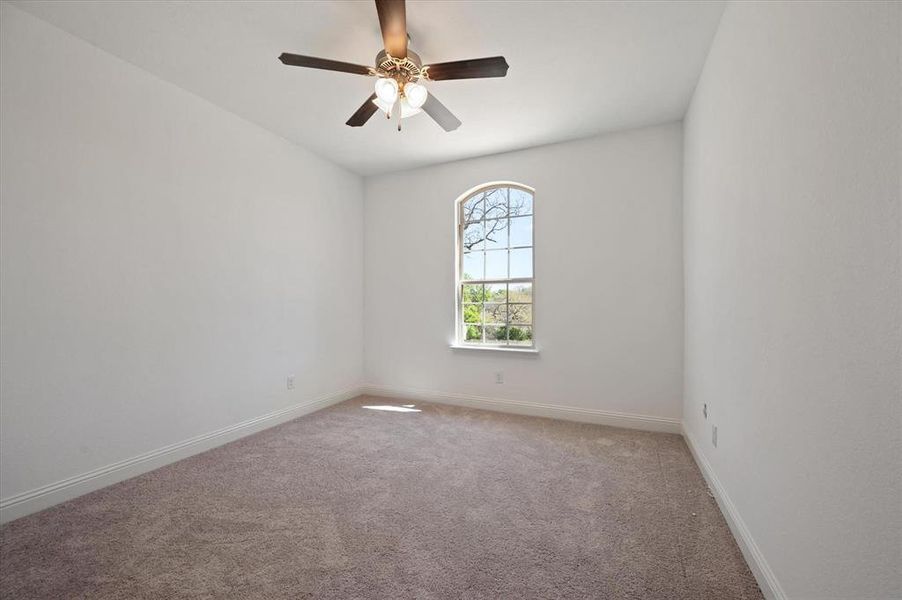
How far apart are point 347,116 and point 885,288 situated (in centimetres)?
333

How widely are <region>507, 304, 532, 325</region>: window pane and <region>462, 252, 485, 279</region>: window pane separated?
499 millimetres

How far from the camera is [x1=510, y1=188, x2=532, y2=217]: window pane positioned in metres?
3.89

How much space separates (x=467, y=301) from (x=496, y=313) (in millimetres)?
372

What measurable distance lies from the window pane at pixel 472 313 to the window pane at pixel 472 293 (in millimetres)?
69

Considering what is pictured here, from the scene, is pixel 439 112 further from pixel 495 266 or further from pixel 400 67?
pixel 495 266

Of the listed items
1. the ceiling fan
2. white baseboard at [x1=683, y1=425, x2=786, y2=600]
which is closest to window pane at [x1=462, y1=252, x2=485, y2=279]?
the ceiling fan

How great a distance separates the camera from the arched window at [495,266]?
389 cm

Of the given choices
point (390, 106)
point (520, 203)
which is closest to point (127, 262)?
point (390, 106)

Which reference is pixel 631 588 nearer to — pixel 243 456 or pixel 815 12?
pixel 815 12

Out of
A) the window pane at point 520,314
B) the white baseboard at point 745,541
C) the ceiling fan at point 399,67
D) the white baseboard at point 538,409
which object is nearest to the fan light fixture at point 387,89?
the ceiling fan at point 399,67

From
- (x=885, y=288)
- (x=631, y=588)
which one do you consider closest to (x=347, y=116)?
(x=885, y=288)

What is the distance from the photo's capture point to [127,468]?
2.38m

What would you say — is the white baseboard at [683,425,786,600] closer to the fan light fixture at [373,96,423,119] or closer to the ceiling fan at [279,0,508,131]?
the ceiling fan at [279,0,508,131]

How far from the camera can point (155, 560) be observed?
5.34 feet
